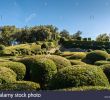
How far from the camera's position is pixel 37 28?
390ft

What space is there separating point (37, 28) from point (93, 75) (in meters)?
107

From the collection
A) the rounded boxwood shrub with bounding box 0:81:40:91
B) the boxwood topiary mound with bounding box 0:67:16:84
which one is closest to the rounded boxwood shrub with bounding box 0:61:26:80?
the boxwood topiary mound with bounding box 0:67:16:84

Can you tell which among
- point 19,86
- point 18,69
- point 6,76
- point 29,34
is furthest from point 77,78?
point 29,34

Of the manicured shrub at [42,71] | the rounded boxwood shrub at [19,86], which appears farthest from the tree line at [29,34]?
the rounded boxwood shrub at [19,86]

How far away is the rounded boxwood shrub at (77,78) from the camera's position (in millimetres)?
11570

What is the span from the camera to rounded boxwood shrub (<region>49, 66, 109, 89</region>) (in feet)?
38.0

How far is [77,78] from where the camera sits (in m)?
11.6

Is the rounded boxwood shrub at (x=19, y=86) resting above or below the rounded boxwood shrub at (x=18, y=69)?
below

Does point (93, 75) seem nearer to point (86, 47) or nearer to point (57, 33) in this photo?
point (86, 47)

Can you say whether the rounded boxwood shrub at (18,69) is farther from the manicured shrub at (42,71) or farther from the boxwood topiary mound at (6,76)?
the boxwood topiary mound at (6,76)

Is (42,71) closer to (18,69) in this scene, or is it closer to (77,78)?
(18,69)

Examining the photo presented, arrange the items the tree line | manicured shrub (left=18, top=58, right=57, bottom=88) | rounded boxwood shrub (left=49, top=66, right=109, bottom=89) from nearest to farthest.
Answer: rounded boxwood shrub (left=49, top=66, right=109, bottom=89) < manicured shrub (left=18, top=58, right=57, bottom=88) < the tree line

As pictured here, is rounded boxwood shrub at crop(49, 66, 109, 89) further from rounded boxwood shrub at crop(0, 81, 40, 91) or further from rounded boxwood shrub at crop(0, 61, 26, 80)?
rounded boxwood shrub at crop(0, 61, 26, 80)

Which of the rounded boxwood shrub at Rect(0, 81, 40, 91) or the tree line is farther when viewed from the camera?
the tree line
